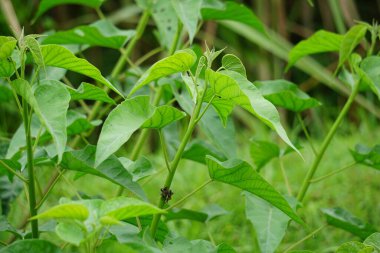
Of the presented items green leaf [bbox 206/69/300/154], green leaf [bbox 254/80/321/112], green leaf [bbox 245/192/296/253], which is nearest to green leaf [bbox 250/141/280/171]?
green leaf [bbox 254/80/321/112]

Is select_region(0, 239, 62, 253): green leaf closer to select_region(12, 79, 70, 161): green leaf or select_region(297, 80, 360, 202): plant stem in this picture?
select_region(12, 79, 70, 161): green leaf

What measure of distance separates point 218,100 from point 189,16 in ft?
1.12

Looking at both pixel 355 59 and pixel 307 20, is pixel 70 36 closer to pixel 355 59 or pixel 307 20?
pixel 355 59

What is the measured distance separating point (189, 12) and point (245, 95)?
0.43m

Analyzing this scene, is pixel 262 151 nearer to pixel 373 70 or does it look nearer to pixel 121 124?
pixel 373 70

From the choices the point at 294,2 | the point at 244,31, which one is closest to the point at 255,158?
the point at 244,31

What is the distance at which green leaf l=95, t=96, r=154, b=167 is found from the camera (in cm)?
72

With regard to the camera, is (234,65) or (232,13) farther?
(232,13)

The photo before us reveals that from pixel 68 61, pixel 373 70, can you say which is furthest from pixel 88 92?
pixel 373 70

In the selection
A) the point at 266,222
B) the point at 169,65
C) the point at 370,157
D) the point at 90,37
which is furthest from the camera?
the point at 90,37

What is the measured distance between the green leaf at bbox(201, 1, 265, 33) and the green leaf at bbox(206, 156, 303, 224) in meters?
0.46

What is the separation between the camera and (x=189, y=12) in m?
1.12

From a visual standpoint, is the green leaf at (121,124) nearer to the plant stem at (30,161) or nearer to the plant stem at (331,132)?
the plant stem at (30,161)

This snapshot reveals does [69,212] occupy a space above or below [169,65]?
below
